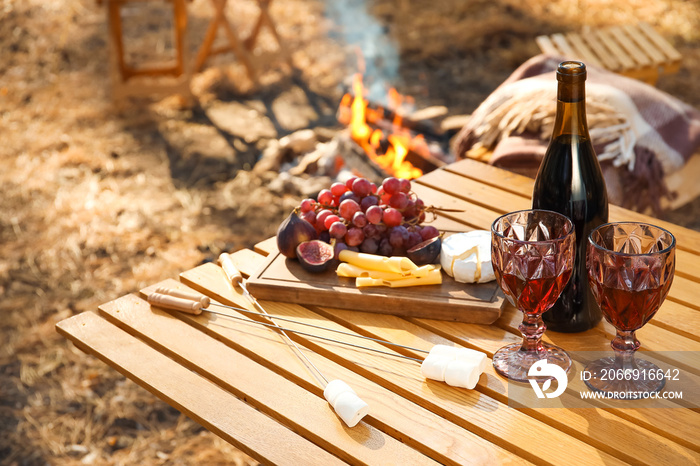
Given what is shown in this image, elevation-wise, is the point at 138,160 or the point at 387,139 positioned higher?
the point at 387,139

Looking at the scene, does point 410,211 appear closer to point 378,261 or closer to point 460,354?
point 378,261

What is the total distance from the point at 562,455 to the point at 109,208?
3371 mm

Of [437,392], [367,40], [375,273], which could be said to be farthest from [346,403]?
[367,40]

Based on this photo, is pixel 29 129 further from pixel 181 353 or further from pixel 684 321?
pixel 684 321

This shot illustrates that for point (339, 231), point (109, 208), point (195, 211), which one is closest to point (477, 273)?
point (339, 231)

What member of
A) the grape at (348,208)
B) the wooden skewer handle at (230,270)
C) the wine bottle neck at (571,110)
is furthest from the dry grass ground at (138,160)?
the wine bottle neck at (571,110)

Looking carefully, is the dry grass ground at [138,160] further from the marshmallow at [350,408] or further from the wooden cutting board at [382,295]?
the marshmallow at [350,408]

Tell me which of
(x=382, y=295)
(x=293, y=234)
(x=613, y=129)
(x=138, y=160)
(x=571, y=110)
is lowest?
(x=138, y=160)

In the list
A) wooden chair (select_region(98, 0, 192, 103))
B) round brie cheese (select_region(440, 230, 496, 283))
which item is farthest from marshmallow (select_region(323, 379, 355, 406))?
wooden chair (select_region(98, 0, 192, 103))

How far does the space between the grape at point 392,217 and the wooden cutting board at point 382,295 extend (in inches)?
6.5

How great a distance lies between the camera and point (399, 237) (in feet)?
5.51

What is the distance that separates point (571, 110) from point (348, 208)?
0.57m

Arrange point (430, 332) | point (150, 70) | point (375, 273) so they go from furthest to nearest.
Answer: point (150, 70)
point (375, 273)
point (430, 332)

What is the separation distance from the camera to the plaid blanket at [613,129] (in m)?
2.62
